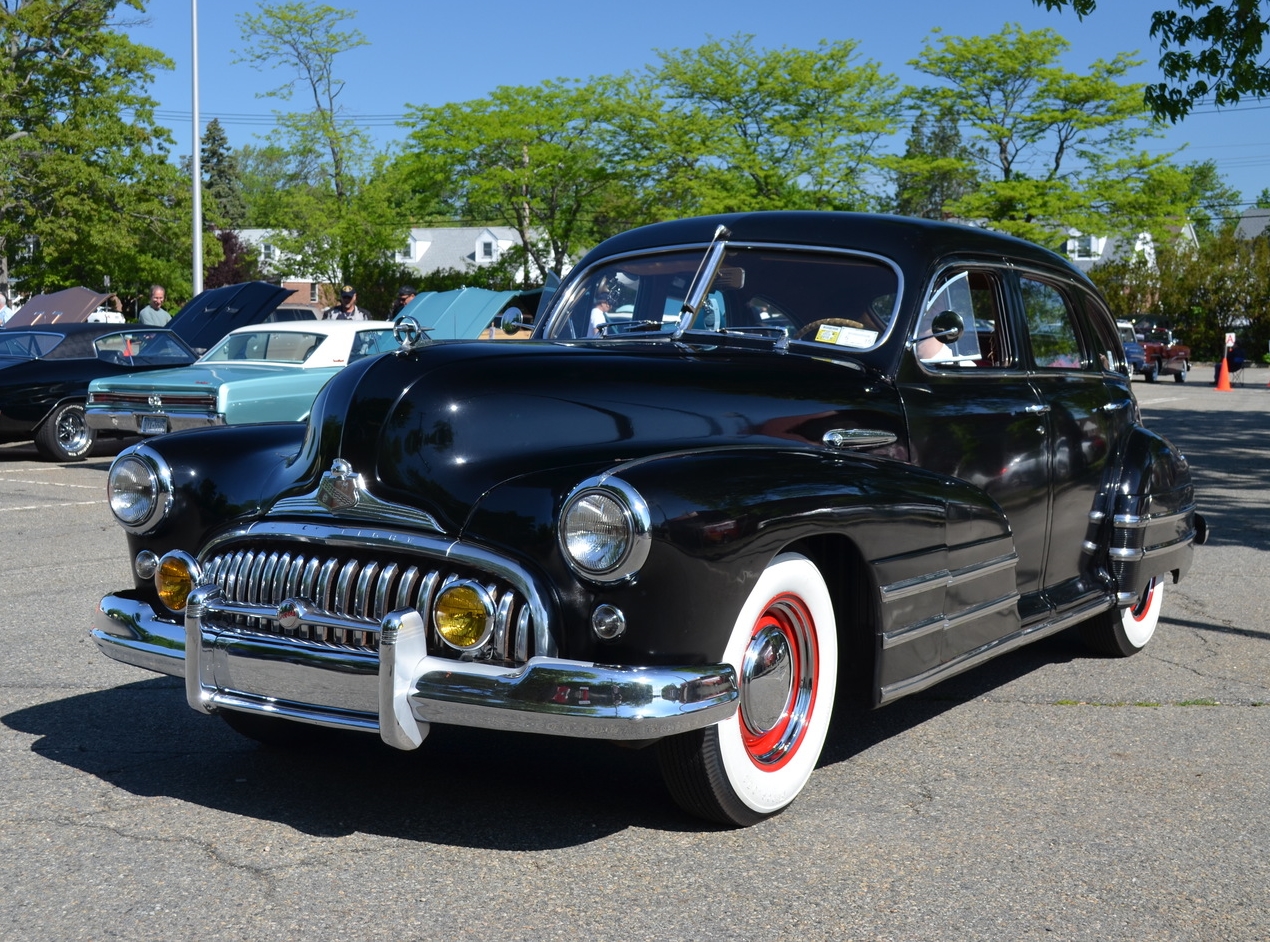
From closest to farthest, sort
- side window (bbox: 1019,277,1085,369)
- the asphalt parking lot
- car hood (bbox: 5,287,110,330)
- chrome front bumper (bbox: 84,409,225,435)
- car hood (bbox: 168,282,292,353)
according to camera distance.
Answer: the asphalt parking lot < side window (bbox: 1019,277,1085,369) < chrome front bumper (bbox: 84,409,225,435) < car hood (bbox: 168,282,292,353) < car hood (bbox: 5,287,110,330)

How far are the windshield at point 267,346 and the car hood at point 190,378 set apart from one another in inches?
8.1

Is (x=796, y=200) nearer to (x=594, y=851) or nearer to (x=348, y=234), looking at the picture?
(x=348, y=234)

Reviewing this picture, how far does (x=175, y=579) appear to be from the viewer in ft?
12.9

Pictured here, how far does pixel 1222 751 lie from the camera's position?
4.42 meters

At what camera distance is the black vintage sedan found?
321cm

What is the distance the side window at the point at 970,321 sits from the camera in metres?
4.65

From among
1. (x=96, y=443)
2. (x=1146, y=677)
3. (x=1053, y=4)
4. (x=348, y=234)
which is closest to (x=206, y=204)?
(x=348, y=234)

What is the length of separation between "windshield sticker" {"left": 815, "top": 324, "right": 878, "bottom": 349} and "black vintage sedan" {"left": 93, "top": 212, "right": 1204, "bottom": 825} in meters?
0.01

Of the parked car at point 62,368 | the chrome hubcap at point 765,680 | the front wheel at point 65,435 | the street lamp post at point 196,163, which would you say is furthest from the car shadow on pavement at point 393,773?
the street lamp post at point 196,163

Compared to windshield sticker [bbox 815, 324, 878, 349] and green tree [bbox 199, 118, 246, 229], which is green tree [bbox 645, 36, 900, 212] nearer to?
windshield sticker [bbox 815, 324, 878, 349]

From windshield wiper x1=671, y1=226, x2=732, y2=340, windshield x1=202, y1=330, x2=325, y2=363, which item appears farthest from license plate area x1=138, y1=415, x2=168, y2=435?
windshield wiper x1=671, y1=226, x2=732, y2=340

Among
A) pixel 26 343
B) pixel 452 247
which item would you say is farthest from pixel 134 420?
pixel 452 247

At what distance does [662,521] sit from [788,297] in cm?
168

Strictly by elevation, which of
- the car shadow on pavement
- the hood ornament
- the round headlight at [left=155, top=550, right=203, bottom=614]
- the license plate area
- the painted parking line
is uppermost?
the hood ornament
